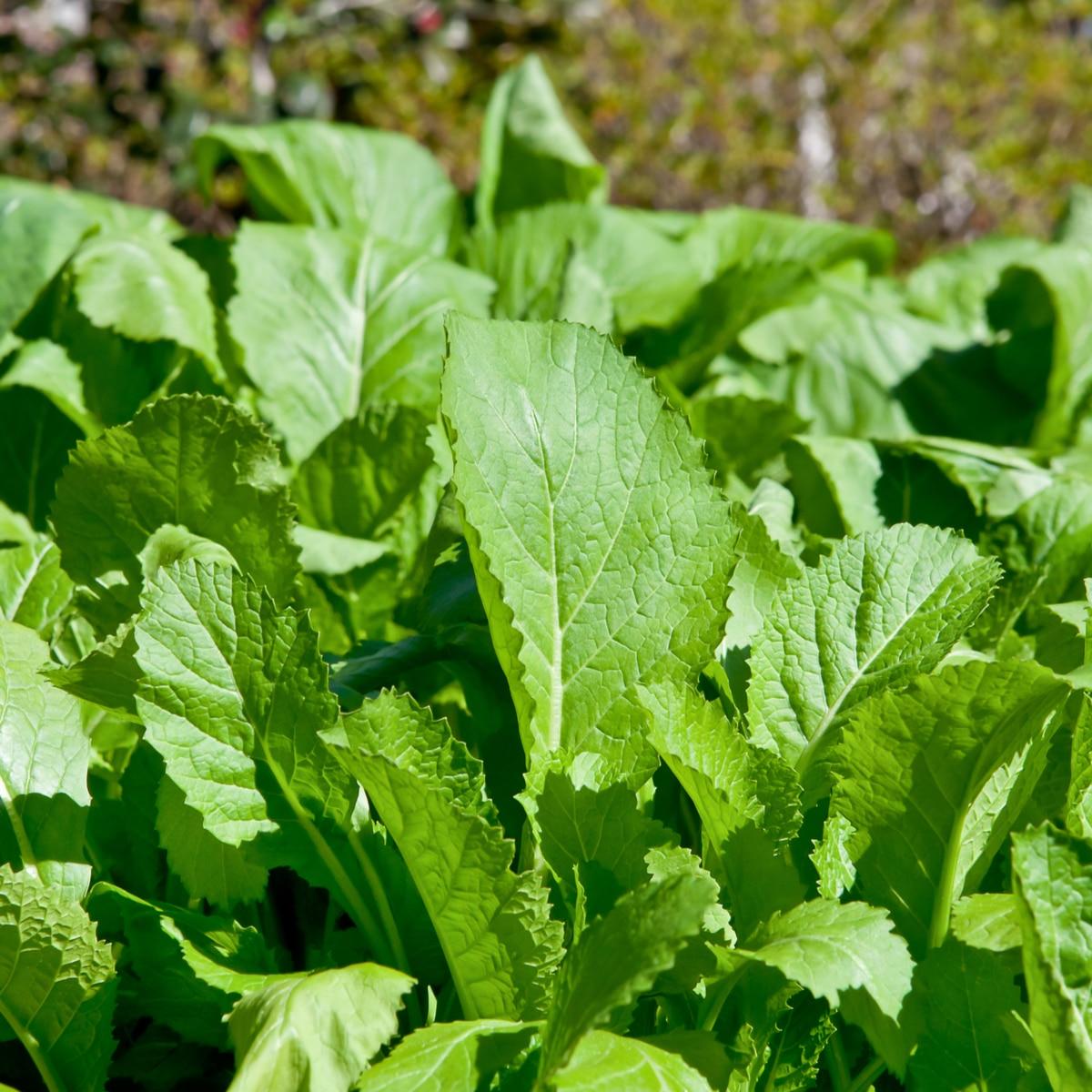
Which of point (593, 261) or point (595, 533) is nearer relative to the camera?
point (595, 533)

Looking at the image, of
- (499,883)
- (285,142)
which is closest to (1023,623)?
(499,883)

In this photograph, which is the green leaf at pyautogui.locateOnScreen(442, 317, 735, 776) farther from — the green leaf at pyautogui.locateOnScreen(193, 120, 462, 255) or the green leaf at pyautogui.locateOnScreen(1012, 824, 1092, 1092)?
the green leaf at pyautogui.locateOnScreen(193, 120, 462, 255)

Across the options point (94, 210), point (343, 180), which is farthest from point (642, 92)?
point (94, 210)

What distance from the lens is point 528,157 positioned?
2.36m

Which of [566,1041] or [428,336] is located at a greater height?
[428,336]

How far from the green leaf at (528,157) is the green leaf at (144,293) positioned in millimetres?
750

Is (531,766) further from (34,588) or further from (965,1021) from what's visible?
(34,588)

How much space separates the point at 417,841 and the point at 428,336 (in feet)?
3.16

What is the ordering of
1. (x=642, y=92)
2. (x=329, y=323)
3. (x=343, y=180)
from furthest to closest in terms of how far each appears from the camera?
(x=642, y=92) < (x=343, y=180) < (x=329, y=323)

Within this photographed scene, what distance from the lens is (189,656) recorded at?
3.41ft

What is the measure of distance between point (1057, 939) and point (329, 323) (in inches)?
48.3

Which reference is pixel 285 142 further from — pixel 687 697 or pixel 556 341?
pixel 687 697

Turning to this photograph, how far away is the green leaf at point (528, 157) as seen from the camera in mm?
2336

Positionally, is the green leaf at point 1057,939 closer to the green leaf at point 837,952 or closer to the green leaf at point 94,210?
the green leaf at point 837,952
